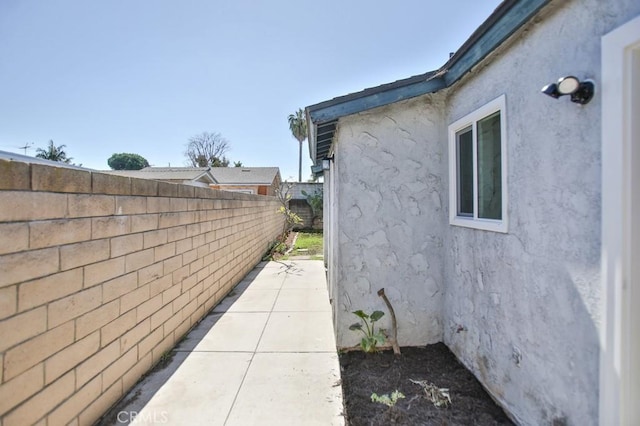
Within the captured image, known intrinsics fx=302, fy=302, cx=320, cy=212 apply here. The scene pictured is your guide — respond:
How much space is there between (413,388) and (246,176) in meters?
31.2

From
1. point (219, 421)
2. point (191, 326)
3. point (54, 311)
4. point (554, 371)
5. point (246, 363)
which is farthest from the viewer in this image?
point (191, 326)

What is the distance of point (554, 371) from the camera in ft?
8.34

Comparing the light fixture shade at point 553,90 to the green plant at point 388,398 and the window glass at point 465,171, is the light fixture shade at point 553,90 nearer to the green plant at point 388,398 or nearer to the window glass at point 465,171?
the window glass at point 465,171

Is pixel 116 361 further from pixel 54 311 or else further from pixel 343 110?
pixel 343 110

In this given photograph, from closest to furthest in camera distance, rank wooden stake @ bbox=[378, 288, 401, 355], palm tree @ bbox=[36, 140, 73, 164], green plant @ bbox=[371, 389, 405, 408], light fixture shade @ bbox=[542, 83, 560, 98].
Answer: light fixture shade @ bbox=[542, 83, 560, 98] < green plant @ bbox=[371, 389, 405, 408] < wooden stake @ bbox=[378, 288, 401, 355] < palm tree @ bbox=[36, 140, 73, 164]

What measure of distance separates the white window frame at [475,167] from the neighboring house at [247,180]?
26.5 metres

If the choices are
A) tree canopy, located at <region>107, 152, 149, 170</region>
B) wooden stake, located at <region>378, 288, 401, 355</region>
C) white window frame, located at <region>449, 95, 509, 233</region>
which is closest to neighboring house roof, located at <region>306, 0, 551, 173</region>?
white window frame, located at <region>449, 95, 509, 233</region>

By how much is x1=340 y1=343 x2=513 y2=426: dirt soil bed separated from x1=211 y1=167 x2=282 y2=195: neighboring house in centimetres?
→ 2664

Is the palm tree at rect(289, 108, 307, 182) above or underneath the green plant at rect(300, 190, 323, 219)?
above

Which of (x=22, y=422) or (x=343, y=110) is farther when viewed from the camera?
(x=343, y=110)

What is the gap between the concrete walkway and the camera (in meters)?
2.96

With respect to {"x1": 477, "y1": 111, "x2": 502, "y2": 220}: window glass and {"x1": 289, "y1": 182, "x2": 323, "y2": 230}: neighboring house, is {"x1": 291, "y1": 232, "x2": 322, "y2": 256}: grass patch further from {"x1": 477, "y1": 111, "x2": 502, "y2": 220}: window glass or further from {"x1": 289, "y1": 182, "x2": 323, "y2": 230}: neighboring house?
{"x1": 477, "y1": 111, "x2": 502, "y2": 220}: window glass

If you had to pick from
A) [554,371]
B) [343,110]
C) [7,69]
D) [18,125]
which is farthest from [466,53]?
[18,125]

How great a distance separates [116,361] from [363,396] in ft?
8.93
